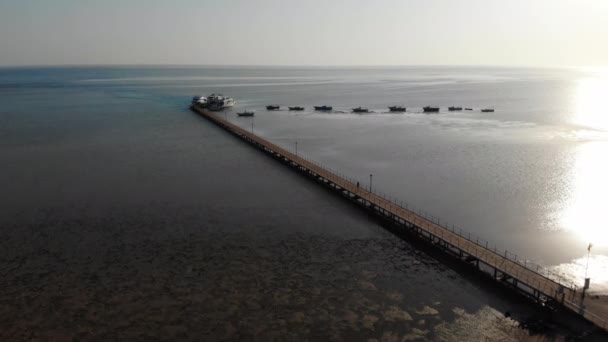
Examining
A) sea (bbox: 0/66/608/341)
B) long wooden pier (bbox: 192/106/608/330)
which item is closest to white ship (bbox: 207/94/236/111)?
sea (bbox: 0/66/608/341)

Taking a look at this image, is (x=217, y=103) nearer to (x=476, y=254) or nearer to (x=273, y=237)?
(x=273, y=237)

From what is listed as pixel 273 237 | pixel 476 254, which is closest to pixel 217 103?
pixel 273 237

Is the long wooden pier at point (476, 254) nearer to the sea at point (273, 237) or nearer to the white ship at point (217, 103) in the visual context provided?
the sea at point (273, 237)

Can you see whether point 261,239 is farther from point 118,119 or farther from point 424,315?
point 118,119

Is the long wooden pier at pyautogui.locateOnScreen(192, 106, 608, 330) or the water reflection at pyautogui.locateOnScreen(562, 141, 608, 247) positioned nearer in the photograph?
the long wooden pier at pyautogui.locateOnScreen(192, 106, 608, 330)

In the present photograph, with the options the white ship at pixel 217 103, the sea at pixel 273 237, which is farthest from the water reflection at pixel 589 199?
the white ship at pixel 217 103

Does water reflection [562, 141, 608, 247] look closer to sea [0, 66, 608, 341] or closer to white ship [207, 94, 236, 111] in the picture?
sea [0, 66, 608, 341]

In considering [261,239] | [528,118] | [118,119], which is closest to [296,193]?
[261,239]
